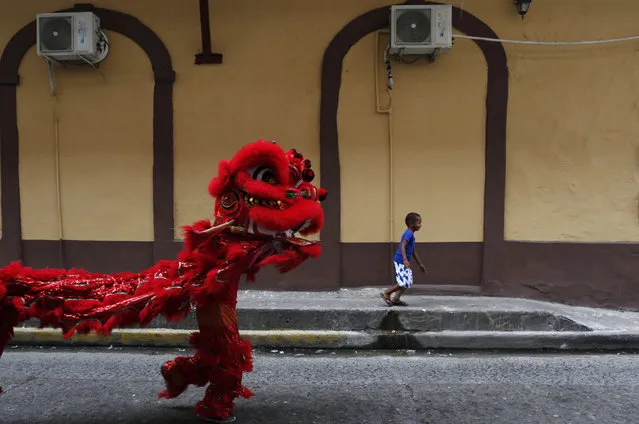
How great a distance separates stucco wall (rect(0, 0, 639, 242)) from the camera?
19.9 feet

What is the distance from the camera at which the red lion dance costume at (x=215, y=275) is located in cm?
271

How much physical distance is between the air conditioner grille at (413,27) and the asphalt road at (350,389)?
372 cm

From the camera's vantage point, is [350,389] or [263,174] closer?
[263,174]

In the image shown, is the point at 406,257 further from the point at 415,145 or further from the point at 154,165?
the point at 154,165

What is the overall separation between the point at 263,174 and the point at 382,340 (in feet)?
9.35

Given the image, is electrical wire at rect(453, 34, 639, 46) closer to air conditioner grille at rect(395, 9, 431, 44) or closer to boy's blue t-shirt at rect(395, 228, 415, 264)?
air conditioner grille at rect(395, 9, 431, 44)

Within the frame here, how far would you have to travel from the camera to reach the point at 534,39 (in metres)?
6.10

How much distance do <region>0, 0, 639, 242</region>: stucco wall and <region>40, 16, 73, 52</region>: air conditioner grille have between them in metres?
0.48

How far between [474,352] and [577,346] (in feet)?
3.57

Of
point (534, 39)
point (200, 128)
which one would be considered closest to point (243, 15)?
point (200, 128)

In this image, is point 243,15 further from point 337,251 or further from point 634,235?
point 634,235

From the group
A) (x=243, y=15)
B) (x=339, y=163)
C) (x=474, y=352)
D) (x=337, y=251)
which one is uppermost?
(x=243, y=15)

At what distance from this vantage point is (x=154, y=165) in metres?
6.32

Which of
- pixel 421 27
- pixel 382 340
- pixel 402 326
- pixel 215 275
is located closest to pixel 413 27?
pixel 421 27
